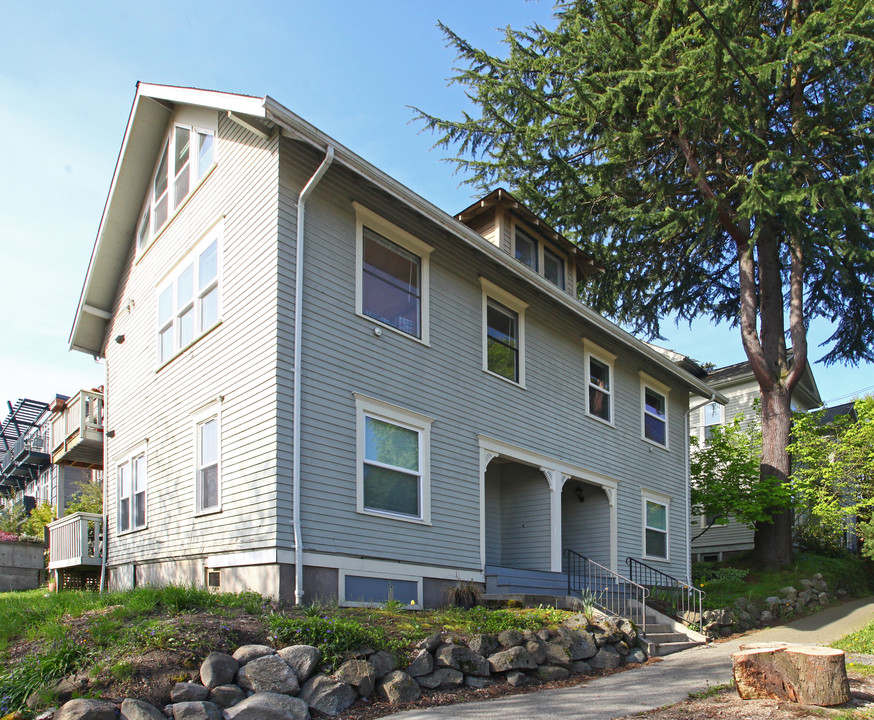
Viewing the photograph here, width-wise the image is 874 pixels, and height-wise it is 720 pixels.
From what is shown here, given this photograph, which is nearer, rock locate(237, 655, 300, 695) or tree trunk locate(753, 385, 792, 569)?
rock locate(237, 655, 300, 695)

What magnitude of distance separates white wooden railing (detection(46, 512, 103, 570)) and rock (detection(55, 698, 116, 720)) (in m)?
9.29

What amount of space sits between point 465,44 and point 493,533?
1298 cm

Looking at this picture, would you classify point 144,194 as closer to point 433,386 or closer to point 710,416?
point 433,386

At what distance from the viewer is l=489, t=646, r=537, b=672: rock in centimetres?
884

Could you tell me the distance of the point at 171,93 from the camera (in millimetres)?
13039

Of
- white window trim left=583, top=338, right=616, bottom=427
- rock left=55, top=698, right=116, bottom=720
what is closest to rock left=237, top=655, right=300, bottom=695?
rock left=55, top=698, right=116, bottom=720

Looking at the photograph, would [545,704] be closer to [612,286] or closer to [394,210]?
[394,210]

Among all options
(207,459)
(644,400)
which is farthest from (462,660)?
(644,400)

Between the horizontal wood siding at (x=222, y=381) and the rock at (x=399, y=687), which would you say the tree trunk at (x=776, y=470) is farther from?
the rock at (x=399, y=687)

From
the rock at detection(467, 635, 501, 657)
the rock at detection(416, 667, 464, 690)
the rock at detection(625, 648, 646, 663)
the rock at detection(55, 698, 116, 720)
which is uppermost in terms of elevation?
the rock at detection(55, 698, 116, 720)

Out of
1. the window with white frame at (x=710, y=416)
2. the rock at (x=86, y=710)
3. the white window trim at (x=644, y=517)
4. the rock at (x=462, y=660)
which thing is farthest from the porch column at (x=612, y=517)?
the window with white frame at (x=710, y=416)

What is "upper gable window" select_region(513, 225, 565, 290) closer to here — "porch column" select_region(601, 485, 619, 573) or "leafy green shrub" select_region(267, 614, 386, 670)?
"porch column" select_region(601, 485, 619, 573)

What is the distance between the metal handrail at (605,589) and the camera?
1303 centimetres

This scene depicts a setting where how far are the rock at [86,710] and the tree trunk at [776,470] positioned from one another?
714 inches
